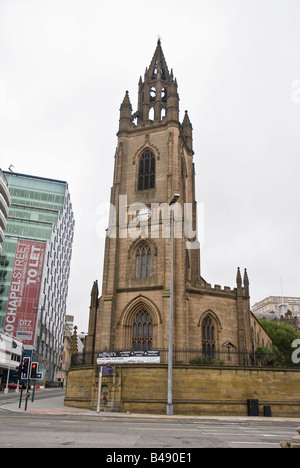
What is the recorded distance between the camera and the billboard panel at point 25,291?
71.7 m

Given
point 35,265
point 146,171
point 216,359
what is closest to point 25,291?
point 35,265

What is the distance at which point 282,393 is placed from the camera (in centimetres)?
2634

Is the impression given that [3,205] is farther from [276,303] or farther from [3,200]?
[276,303]

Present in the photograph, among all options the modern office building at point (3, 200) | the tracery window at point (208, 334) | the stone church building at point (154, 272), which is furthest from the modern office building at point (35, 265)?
the tracery window at point (208, 334)

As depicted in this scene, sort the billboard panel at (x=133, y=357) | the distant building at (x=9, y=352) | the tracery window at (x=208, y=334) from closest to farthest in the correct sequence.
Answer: the billboard panel at (x=133, y=357), the tracery window at (x=208, y=334), the distant building at (x=9, y=352)

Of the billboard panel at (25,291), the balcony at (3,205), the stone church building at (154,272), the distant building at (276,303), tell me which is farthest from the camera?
the distant building at (276,303)

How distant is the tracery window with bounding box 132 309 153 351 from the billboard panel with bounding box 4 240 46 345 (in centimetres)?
4337

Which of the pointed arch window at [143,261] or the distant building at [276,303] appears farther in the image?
the distant building at [276,303]

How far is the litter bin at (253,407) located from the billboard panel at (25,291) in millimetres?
54283

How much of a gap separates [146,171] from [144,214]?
5.44 metres

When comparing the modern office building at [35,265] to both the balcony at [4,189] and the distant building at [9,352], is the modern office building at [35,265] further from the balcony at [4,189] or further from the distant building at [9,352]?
the balcony at [4,189]

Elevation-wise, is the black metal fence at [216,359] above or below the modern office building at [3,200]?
below

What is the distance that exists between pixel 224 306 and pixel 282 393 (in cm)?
1106
